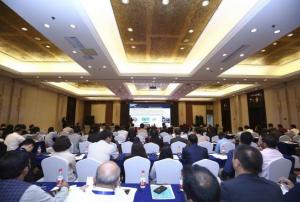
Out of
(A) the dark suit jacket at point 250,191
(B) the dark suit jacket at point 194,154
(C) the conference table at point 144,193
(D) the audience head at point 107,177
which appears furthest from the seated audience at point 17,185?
(B) the dark suit jacket at point 194,154

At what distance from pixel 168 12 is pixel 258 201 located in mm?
4323

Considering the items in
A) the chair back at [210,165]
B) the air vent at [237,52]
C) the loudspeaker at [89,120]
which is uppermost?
the air vent at [237,52]

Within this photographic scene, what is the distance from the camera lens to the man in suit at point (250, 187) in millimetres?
1456

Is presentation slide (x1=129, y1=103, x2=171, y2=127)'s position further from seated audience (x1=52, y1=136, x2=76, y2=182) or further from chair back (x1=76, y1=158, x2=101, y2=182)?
chair back (x1=76, y1=158, x2=101, y2=182)

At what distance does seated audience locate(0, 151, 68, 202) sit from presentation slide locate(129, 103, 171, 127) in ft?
52.3

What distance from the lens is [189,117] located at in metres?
19.0

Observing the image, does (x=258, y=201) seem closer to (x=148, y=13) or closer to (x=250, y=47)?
(x=148, y=13)

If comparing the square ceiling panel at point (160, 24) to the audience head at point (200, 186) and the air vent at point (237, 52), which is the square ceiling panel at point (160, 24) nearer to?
the air vent at point (237, 52)

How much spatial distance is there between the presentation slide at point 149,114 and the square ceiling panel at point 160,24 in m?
10.7

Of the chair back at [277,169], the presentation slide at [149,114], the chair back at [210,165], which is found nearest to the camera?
the chair back at [210,165]

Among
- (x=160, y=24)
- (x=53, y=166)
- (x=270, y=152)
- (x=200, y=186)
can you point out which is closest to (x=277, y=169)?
(x=270, y=152)

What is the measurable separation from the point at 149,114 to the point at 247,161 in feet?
52.9

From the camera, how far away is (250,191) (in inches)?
58.4

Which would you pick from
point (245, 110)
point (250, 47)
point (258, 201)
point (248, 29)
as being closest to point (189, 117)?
point (245, 110)
